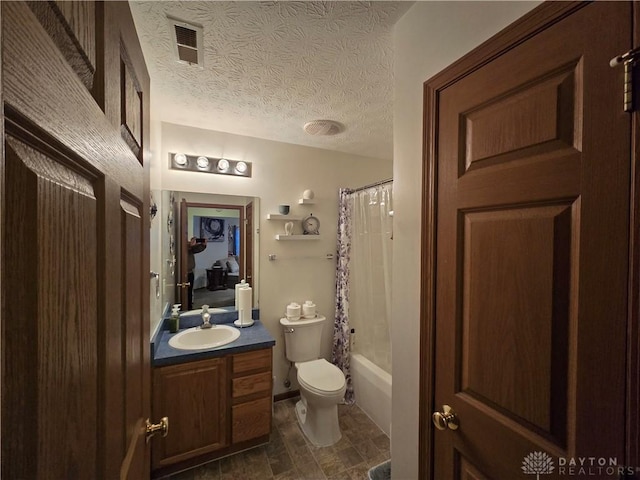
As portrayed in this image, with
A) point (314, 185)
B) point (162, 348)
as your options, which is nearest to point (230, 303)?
point (162, 348)

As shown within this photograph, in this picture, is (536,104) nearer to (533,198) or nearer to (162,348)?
(533,198)

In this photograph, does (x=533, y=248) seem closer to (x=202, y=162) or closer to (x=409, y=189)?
(x=409, y=189)

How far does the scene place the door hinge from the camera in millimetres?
507

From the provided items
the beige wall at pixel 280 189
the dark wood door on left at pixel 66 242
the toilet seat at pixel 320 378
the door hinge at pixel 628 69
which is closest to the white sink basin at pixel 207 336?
the beige wall at pixel 280 189

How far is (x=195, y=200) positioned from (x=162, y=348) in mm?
1168

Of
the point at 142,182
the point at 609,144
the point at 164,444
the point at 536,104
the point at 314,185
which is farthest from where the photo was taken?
the point at 314,185

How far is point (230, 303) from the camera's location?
2.31 meters

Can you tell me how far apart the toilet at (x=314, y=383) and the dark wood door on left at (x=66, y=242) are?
4.93 ft

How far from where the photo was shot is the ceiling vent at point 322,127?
2.03m

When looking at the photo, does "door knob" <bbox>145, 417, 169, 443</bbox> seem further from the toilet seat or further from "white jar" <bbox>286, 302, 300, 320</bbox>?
"white jar" <bbox>286, 302, 300, 320</bbox>

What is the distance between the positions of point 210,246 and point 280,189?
830 mm

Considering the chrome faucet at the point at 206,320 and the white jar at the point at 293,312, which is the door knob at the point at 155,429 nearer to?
the chrome faucet at the point at 206,320

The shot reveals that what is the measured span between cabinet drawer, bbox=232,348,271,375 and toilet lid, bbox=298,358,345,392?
1.17 feet

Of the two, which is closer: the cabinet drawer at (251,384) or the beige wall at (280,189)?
the cabinet drawer at (251,384)
